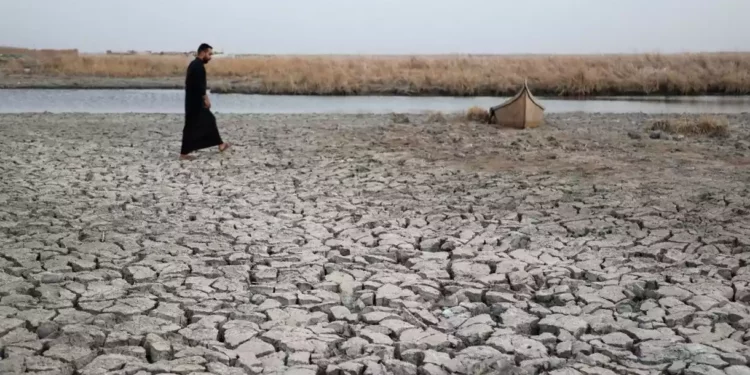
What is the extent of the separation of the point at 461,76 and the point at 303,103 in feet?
38.9

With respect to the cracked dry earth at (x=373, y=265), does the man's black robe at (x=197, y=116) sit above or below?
above

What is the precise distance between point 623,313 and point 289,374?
1958mm

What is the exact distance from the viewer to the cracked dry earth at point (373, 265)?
3621 mm

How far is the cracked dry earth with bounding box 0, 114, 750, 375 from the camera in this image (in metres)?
3.62

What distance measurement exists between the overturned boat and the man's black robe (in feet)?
21.6

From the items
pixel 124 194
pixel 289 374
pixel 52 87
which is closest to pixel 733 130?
pixel 124 194

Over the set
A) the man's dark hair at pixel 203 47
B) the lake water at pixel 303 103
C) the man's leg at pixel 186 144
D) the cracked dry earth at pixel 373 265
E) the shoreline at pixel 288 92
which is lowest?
the cracked dry earth at pixel 373 265

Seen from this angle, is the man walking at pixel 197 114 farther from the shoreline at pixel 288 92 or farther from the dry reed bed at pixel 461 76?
the dry reed bed at pixel 461 76

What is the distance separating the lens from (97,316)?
13.3ft

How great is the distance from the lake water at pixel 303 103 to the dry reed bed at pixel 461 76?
8.41 ft

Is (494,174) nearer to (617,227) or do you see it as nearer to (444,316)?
(617,227)

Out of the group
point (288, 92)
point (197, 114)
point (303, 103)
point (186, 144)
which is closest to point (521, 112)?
point (197, 114)

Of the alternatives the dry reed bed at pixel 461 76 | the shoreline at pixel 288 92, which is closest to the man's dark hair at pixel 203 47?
the shoreline at pixel 288 92

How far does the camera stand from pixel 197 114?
9.69 meters
